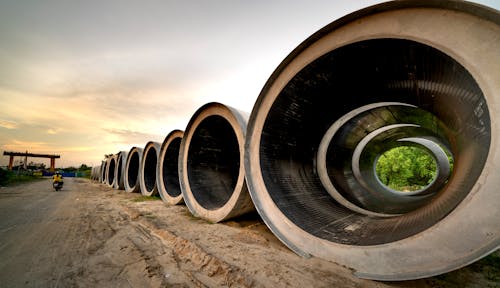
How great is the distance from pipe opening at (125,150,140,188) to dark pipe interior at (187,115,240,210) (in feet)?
25.1

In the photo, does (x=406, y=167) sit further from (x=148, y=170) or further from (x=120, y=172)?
(x=120, y=172)

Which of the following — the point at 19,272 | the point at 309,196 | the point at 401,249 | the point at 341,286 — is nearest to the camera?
the point at 401,249

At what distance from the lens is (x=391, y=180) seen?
65.5ft

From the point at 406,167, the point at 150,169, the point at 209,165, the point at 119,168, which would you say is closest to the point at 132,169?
the point at 119,168

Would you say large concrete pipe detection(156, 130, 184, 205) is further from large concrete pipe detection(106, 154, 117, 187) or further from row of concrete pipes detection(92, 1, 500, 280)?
large concrete pipe detection(106, 154, 117, 187)

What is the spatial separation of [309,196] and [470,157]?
2.35 meters

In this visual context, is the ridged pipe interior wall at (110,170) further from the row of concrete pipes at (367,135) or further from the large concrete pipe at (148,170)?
the row of concrete pipes at (367,135)

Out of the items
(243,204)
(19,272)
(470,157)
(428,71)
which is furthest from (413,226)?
(19,272)

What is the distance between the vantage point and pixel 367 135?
6.17 meters

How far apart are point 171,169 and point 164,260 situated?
5226mm

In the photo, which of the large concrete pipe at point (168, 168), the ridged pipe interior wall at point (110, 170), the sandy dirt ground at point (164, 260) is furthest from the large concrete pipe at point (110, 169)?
the sandy dirt ground at point (164, 260)

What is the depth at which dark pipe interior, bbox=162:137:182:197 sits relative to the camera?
7321 millimetres

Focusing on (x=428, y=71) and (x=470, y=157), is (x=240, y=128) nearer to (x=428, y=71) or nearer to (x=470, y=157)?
(x=428, y=71)

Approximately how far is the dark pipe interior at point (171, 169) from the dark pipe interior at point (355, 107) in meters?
4.99
